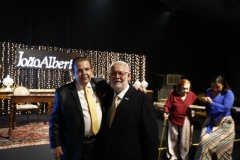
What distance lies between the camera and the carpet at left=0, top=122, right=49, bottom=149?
429 centimetres

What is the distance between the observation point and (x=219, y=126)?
9.45 ft

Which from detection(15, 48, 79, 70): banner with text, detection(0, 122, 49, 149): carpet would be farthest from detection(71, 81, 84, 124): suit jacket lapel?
detection(15, 48, 79, 70): banner with text

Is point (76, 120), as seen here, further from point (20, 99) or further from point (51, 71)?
point (51, 71)

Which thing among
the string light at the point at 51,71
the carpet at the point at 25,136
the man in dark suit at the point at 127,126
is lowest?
the carpet at the point at 25,136

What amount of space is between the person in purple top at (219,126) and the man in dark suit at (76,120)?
158cm

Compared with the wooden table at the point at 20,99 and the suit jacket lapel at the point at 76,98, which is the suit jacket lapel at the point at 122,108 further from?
the wooden table at the point at 20,99

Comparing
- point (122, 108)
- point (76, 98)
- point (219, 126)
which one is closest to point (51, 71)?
point (219, 126)

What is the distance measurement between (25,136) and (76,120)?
139 inches

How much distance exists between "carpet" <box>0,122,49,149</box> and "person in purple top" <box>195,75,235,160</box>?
2.95 meters

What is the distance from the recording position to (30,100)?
484 cm

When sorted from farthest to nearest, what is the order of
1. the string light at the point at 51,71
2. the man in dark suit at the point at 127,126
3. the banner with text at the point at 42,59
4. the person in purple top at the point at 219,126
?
the banner with text at the point at 42,59
the string light at the point at 51,71
the person in purple top at the point at 219,126
the man in dark suit at the point at 127,126

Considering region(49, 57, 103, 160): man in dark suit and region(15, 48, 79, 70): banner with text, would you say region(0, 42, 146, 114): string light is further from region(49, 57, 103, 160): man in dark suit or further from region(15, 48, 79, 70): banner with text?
region(49, 57, 103, 160): man in dark suit

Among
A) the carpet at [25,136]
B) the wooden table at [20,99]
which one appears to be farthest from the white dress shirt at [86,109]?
the wooden table at [20,99]

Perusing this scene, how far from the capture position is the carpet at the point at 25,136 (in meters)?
4.29
